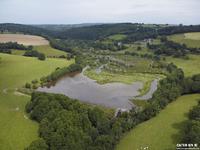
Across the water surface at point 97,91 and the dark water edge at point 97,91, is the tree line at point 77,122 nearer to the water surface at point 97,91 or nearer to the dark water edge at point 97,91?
the dark water edge at point 97,91

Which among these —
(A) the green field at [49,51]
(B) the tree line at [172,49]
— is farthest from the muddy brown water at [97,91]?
(B) the tree line at [172,49]

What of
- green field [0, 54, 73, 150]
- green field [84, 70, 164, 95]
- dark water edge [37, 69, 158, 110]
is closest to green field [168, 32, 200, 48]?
green field [84, 70, 164, 95]

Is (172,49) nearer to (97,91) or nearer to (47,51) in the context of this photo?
(47,51)

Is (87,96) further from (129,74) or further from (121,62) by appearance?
(121,62)

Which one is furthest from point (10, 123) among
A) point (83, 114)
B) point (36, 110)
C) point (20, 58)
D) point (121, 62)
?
point (121, 62)

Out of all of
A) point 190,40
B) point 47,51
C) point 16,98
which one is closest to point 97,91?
point 16,98

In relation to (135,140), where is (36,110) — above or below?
above

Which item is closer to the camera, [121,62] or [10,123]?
[10,123]
